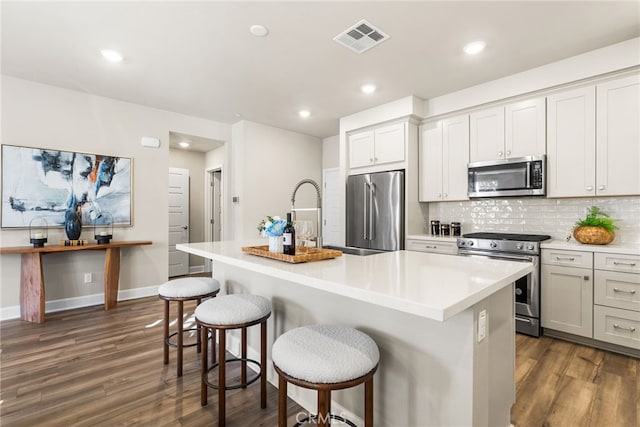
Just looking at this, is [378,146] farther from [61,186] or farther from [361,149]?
[61,186]

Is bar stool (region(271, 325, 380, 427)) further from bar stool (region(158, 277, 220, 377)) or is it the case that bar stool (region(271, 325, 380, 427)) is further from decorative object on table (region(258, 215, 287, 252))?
bar stool (region(158, 277, 220, 377))

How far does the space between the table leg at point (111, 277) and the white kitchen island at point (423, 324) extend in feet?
9.00

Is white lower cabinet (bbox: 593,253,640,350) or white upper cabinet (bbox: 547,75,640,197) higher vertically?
white upper cabinet (bbox: 547,75,640,197)

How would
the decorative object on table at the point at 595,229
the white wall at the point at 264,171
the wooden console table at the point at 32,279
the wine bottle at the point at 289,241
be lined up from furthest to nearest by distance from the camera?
the white wall at the point at 264,171 → the wooden console table at the point at 32,279 → the decorative object on table at the point at 595,229 → the wine bottle at the point at 289,241

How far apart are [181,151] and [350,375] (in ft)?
19.5

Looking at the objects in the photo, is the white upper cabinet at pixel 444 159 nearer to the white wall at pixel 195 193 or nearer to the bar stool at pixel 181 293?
the bar stool at pixel 181 293

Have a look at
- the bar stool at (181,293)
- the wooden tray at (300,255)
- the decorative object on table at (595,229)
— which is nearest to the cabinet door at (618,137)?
the decorative object on table at (595,229)

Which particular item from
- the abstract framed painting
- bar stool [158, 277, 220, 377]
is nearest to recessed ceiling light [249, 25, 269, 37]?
bar stool [158, 277, 220, 377]

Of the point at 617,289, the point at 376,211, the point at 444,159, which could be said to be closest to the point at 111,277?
the point at 376,211

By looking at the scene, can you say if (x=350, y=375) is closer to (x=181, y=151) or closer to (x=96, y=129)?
(x=96, y=129)

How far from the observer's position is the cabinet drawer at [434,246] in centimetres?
351

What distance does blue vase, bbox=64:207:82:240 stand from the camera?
11.7ft

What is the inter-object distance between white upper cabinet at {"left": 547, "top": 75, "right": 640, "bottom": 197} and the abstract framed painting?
503 cm

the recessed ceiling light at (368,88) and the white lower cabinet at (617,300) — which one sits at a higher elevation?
the recessed ceiling light at (368,88)
